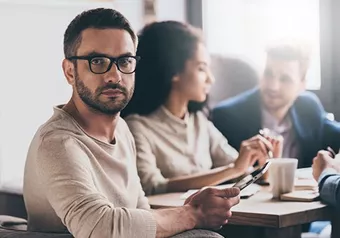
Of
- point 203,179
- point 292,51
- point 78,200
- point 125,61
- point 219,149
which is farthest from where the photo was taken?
point 219,149

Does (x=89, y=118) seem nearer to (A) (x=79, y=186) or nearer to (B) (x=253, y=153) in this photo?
(A) (x=79, y=186)

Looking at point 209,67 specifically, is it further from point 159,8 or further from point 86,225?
point 86,225

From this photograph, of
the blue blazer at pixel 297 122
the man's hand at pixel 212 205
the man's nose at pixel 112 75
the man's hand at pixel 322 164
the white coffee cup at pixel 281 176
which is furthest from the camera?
the blue blazer at pixel 297 122

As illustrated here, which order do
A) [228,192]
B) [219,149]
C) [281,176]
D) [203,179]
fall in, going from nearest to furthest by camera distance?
[228,192]
[281,176]
[203,179]
[219,149]

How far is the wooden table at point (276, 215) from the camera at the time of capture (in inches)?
86.0

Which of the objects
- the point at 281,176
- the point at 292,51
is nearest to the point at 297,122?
the point at 292,51

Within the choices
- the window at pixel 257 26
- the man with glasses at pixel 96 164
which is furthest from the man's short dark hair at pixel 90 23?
the window at pixel 257 26

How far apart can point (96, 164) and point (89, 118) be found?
0.16 m

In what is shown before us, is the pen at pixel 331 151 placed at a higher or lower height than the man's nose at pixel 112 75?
lower

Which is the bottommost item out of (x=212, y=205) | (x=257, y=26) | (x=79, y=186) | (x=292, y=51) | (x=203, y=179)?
(x=203, y=179)

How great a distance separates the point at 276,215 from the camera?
216cm

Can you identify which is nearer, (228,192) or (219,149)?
(228,192)

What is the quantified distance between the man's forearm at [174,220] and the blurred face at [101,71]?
1.24 feet

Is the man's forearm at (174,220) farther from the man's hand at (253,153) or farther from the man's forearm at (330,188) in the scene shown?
the man's hand at (253,153)
